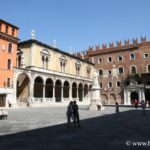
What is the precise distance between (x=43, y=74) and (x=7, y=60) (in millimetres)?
6548

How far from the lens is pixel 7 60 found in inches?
1085

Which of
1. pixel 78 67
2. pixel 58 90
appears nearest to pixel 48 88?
pixel 58 90

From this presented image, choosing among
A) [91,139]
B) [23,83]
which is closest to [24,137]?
[91,139]

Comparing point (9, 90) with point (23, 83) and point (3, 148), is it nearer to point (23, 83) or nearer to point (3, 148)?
point (23, 83)

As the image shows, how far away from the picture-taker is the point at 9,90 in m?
27.1

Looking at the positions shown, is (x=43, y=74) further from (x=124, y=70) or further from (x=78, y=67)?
(x=124, y=70)

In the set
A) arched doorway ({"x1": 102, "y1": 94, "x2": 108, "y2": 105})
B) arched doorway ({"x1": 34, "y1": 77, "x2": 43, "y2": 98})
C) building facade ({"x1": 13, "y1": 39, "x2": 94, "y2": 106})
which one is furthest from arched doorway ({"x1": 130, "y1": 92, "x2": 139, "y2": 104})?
arched doorway ({"x1": 34, "y1": 77, "x2": 43, "y2": 98})

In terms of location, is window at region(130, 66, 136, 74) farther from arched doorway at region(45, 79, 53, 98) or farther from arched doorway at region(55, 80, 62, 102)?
arched doorway at region(45, 79, 53, 98)

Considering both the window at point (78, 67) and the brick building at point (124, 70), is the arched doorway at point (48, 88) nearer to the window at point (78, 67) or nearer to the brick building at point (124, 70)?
the window at point (78, 67)

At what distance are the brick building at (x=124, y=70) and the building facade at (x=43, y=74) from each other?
596 cm

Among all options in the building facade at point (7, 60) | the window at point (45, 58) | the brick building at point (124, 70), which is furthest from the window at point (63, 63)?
the brick building at point (124, 70)

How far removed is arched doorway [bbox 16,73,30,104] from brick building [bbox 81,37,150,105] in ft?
70.6

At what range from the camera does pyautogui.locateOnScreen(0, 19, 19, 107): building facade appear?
26594 millimetres

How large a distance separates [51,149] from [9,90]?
73.8 ft
